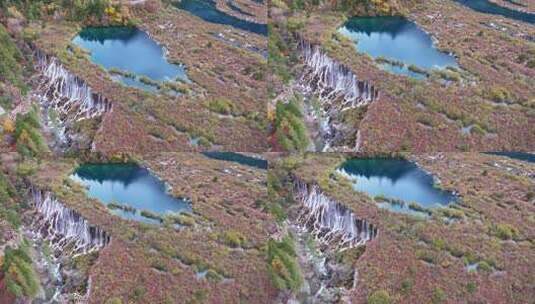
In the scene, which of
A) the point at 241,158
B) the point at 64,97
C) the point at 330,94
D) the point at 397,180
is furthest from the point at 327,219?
the point at 64,97

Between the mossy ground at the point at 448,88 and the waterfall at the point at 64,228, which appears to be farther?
the waterfall at the point at 64,228

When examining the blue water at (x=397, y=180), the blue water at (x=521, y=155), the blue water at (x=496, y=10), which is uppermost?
the blue water at (x=496, y=10)

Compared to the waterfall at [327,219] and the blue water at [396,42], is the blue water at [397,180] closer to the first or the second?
the waterfall at [327,219]

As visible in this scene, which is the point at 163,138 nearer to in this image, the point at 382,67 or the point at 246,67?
the point at 246,67

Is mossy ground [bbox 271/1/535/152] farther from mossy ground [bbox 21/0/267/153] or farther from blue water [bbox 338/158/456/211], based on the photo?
mossy ground [bbox 21/0/267/153]

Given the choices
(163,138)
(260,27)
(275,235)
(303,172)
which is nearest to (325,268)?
(275,235)

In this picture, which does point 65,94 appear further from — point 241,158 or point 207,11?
point 241,158

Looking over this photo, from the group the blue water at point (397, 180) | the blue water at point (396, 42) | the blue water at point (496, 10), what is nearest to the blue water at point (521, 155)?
the blue water at point (397, 180)
